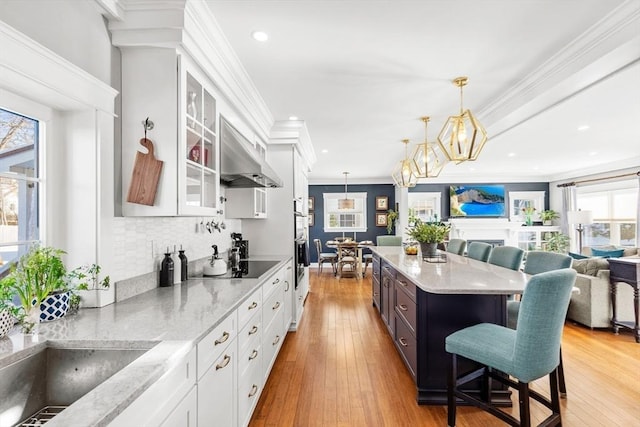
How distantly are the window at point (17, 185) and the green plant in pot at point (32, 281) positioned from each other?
0.10 meters

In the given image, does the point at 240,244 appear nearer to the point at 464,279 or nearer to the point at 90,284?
the point at 90,284

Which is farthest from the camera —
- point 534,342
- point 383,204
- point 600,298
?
point 383,204

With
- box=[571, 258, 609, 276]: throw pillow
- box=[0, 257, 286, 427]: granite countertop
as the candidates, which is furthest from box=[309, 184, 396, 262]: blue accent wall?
box=[0, 257, 286, 427]: granite countertop

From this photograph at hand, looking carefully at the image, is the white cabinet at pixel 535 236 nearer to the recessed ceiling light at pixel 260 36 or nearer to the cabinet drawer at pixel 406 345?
the cabinet drawer at pixel 406 345

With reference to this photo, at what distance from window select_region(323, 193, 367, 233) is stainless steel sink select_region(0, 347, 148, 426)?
806cm

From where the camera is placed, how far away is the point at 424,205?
8750 millimetres

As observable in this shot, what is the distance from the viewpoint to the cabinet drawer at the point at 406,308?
8.02 ft

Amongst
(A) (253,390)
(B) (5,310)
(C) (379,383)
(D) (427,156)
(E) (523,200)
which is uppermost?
(D) (427,156)

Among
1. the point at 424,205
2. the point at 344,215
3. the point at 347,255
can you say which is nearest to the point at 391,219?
the point at 424,205

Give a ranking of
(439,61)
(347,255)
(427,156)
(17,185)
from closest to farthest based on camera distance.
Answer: (17,185) → (439,61) → (427,156) → (347,255)

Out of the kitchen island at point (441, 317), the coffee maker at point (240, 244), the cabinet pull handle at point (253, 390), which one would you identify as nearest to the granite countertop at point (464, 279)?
the kitchen island at point (441, 317)

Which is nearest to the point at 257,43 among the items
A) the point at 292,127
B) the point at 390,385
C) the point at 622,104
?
the point at 292,127

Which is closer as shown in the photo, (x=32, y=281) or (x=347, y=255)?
(x=32, y=281)

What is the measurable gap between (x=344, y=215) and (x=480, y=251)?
551 cm
